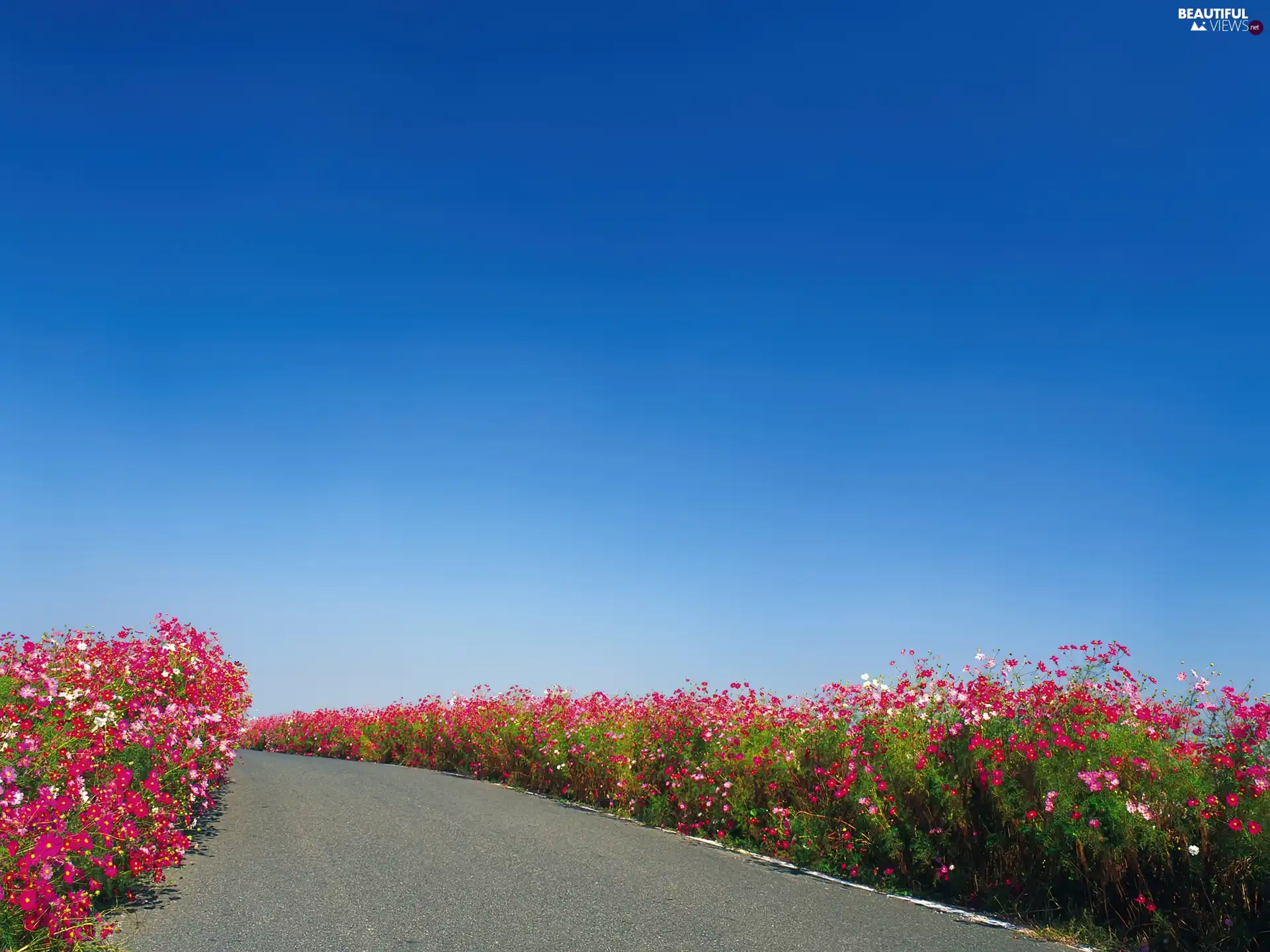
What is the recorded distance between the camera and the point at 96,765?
6.94m

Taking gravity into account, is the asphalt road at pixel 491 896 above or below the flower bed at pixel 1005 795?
below

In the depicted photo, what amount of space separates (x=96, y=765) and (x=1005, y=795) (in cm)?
790

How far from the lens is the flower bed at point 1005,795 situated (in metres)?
6.11

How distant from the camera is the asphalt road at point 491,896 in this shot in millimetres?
5984

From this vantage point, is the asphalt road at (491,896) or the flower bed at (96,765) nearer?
the flower bed at (96,765)

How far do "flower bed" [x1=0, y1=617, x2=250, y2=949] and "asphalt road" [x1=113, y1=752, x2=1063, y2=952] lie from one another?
1.56 ft

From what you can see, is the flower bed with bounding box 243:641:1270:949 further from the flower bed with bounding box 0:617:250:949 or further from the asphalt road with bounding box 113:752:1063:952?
the flower bed with bounding box 0:617:250:949

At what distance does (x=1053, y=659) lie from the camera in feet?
26.7

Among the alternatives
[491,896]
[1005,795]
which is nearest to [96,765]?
[491,896]

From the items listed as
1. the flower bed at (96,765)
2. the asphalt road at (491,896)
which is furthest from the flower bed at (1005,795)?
the flower bed at (96,765)

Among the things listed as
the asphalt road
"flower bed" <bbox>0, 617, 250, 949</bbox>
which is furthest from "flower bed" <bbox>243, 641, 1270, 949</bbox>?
"flower bed" <bbox>0, 617, 250, 949</bbox>

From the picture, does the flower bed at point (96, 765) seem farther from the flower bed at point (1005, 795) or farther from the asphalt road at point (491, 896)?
the flower bed at point (1005, 795)

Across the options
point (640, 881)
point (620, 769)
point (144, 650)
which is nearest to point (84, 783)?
point (144, 650)

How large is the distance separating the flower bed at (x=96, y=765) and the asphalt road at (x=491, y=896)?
0.48 m
